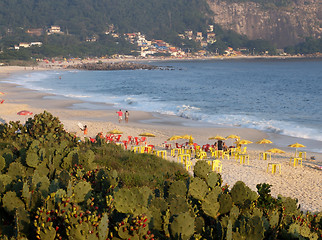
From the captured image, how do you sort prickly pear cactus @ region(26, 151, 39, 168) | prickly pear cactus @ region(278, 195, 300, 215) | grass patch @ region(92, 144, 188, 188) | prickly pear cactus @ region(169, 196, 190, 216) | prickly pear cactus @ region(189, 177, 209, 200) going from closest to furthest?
prickly pear cactus @ region(169, 196, 190, 216)
prickly pear cactus @ region(189, 177, 209, 200)
prickly pear cactus @ region(278, 195, 300, 215)
prickly pear cactus @ region(26, 151, 39, 168)
grass patch @ region(92, 144, 188, 188)

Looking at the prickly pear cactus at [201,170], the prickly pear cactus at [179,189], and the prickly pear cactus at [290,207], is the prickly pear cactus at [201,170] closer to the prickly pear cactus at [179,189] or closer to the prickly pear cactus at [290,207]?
the prickly pear cactus at [179,189]

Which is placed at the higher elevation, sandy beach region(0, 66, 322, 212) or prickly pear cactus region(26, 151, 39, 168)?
prickly pear cactus region(26, 151, 39, 168)

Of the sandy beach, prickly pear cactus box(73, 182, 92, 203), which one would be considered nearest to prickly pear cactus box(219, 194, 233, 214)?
prickly pear cactus box(73, 182, 92, 203)

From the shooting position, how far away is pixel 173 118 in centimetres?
3055

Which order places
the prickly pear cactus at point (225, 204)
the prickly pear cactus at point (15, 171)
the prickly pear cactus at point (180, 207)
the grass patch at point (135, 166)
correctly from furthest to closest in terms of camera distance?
the grass patch at point (135, 166) → the prickly pear cactus at point (15, 171) → the prickly pear cactus at point (225, 204) → the prickly pear cactus at point (180, 207)

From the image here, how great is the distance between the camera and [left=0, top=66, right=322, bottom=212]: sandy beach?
552 inches

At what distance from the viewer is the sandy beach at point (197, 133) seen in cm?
1403

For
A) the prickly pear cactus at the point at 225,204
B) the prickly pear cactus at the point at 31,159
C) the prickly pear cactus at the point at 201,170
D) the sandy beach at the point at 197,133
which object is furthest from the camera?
the sandy beach at the point at 197,133

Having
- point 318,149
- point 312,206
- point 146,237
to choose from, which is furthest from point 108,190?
point 318,149

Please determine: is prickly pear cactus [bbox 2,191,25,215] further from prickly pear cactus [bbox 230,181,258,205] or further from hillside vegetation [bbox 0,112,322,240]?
prickly pear cactus [bbox 230,181,258,205]

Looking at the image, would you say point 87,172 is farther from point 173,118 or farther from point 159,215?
point 173,118

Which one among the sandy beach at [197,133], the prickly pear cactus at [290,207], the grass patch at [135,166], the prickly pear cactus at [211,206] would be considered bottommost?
the sandy beach at [197,133]

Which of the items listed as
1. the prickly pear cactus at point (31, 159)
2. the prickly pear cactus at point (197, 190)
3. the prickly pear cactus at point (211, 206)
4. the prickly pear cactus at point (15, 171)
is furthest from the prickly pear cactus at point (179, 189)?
the prickly pear cactus at point (31, 159)

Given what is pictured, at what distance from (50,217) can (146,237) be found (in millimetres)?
1270
